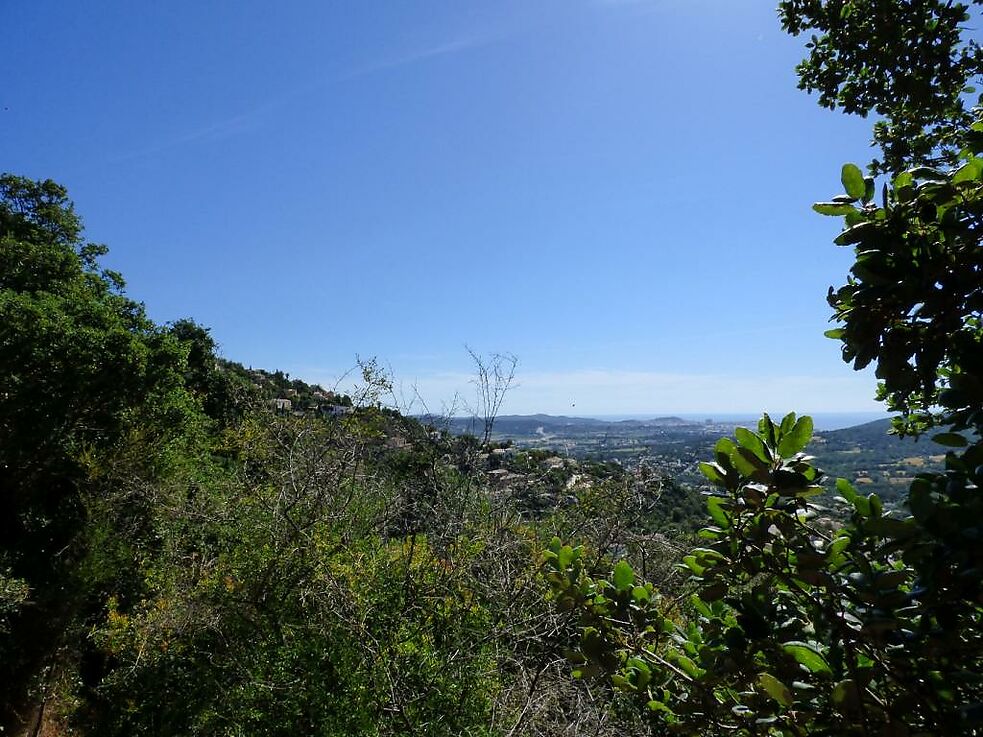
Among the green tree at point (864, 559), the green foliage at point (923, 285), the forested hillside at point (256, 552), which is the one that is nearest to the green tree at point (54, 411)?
the forested hillside at point (256, 552)

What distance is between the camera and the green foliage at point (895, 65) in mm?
3215

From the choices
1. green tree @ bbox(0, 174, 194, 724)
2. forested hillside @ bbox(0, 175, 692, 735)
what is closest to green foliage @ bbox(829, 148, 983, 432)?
forested hillside @ bbox(0, 175, 692, 735)

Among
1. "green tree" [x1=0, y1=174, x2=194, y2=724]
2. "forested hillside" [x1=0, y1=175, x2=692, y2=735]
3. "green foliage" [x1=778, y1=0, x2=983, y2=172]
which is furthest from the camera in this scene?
"green tree" [x1=0, y1=174, x2=194, y2=724]

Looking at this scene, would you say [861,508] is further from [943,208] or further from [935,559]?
[943,208]

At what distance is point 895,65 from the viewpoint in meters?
3.36

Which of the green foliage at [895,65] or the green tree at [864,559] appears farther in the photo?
the green foliage at [895,65]

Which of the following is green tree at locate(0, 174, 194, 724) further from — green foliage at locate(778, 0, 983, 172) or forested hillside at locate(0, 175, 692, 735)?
green foliage at locate(778, 0, 983, 172)

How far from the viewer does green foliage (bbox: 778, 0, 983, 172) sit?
321cm

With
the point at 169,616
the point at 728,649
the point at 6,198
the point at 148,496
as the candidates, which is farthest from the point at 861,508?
the point at 6,198

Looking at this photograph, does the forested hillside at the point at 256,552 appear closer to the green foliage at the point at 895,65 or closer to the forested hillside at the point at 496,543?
the forested hillside at the point at 496,543

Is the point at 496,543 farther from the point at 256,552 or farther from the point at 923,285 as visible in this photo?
the point at 923,285

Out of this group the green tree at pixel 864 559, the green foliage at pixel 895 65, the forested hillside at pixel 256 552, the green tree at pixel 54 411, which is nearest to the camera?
the green tree at pixel 864 559

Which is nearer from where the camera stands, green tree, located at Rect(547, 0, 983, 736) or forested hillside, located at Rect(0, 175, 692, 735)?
green tree, located at Rect(547, 0, 983, 736)

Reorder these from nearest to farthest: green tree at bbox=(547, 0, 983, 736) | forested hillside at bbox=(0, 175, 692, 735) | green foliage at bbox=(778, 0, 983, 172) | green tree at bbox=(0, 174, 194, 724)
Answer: green tree at bbox=(547, 0, 983, 736) < green foliage at bbox=(778, 0, 983, 172) < forested hillside at bbox=(0, 175, 692, 735) < green tree at bbox=(0, 174, 194, 724)
